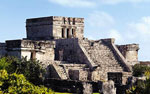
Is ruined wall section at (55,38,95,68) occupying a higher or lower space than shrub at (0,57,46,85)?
higher

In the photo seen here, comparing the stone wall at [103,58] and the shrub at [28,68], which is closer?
the shrub at [28,68]

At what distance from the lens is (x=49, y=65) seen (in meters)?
31.6

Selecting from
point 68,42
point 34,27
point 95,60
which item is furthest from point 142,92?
point 34,27

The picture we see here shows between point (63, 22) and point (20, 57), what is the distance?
12.5 metres

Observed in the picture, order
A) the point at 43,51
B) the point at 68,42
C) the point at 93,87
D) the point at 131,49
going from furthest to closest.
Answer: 1. the point at 131,49
2. the point at 68,42
3. the point at 43,51
4. the point at 93,87

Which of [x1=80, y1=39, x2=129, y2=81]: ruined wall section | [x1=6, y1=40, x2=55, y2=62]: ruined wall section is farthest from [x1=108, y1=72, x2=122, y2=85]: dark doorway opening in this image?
[x1=6, y1=40, x2=55, y2=62]: ruined wall section

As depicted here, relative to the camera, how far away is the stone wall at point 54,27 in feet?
137

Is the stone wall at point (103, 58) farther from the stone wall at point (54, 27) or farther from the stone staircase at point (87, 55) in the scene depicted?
the stone wall at point (54, 27)

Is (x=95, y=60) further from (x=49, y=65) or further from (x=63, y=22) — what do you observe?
(x=63, y=22)

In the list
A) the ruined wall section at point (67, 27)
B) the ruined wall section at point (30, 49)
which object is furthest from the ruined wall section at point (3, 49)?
the ruined wall section at point (67, 27)

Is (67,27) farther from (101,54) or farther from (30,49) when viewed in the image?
(30,49)

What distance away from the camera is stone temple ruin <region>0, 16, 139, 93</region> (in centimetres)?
3133

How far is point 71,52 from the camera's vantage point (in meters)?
36.2

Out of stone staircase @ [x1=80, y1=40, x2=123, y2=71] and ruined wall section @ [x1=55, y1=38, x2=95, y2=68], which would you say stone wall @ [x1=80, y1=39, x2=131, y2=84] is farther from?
ruined wall section @ [x1=55, y1=38, x2=95, y2=68]
